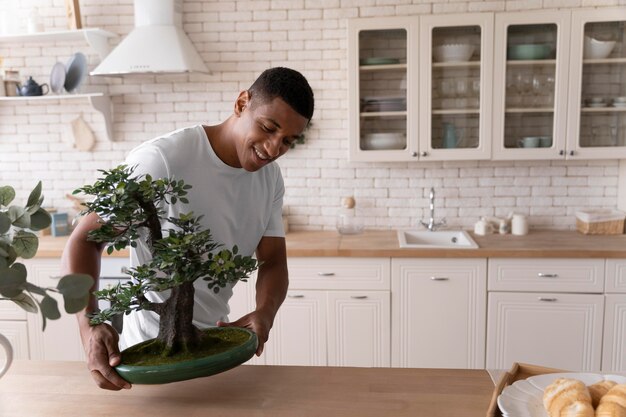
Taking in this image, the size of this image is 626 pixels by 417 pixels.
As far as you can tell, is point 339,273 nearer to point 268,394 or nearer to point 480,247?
point 480,247

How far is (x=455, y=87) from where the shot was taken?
3252 mm

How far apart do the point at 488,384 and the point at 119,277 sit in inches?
93.8

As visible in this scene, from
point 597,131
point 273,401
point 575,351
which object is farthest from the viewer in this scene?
point 597,131

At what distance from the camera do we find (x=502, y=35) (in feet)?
10.3

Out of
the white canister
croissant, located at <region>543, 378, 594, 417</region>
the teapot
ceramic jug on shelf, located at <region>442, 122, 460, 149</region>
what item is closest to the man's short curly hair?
croissant, located at <region>543, 378, 594, 417</region>

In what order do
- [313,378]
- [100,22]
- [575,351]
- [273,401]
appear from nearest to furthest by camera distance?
[273,401]
[313,378]
[575,351]
[100,22]

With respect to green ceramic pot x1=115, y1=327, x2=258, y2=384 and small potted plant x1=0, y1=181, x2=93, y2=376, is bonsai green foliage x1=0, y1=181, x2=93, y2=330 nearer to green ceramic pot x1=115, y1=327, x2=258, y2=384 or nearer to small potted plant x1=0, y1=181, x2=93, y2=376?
small potted plant x1=0, y1=181, x2=93, y2=376

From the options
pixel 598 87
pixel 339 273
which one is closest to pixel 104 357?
pixel 339 273

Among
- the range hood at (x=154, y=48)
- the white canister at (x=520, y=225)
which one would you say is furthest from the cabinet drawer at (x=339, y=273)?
the range hood at (x=154, y=48)

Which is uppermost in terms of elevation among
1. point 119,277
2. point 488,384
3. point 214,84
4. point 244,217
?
point 214,84

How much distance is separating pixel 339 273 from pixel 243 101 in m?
1.76

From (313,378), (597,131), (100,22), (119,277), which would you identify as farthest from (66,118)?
(597,131)

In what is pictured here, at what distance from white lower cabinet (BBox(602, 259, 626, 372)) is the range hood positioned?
8.32 feet

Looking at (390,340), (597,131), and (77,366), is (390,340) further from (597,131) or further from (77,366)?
(77,366)
